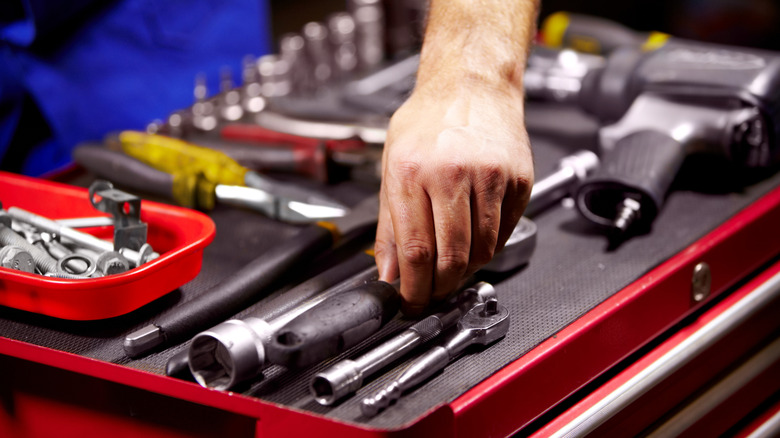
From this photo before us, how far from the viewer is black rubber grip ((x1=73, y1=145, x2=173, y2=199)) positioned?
720 mm

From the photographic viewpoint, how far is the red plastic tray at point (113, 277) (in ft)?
1.60

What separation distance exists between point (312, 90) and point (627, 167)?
56 cm

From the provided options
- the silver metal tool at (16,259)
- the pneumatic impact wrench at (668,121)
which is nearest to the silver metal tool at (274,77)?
the pneumatic impact wrench at (668,121)

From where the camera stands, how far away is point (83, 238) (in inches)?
22.2

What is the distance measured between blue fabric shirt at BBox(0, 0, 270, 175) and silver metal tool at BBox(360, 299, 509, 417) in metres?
0.63

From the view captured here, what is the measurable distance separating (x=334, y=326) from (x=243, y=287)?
133 millimetres

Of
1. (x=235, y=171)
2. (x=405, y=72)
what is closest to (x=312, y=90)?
(x=405, y=72)

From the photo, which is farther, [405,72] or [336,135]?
[405,72]

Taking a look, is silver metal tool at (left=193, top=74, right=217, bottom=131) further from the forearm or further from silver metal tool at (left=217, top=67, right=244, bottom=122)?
the forearm

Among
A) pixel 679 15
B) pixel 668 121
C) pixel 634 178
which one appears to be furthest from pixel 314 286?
pixel 679 15

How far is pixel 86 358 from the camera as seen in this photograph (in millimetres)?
447

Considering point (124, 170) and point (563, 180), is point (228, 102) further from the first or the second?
point (563, 180)

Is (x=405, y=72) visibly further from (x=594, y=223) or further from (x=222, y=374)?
(x=222, y=374)

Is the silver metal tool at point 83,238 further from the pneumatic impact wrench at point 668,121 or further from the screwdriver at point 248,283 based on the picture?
the pneumatic impact wrench at point 668,121
